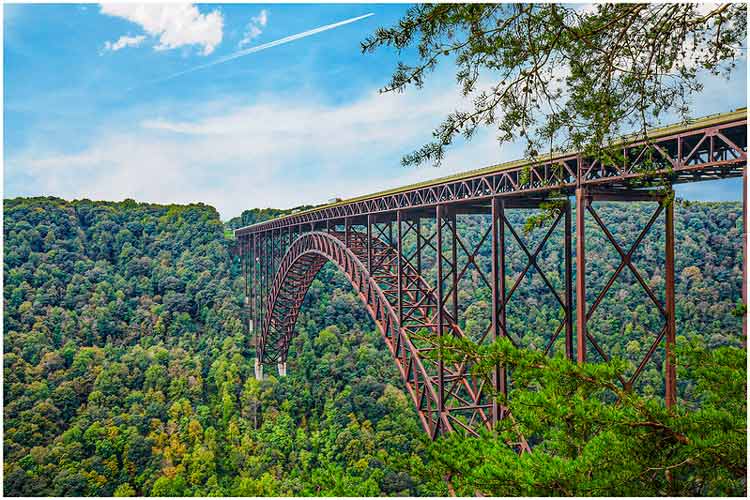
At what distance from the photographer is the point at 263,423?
25859 millimetres

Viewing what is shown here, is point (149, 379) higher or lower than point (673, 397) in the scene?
lower

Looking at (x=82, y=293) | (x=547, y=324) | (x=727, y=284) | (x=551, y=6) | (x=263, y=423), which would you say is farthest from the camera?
(x=82, y=293)

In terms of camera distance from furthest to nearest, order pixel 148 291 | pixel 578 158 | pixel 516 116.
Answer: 1. pixel 148 291
2. pixel 578 158
3. pixel 516 116

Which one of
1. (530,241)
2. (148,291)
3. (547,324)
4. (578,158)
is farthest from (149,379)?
(578,158)

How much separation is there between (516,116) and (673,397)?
4078 mm

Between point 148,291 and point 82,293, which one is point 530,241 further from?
point 82,293

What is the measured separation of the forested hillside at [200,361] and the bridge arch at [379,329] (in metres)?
2.92

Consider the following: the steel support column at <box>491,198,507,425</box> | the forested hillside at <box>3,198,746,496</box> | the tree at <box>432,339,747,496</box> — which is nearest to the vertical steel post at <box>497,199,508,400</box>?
the steel support column at <box>491,198,507,425</box>

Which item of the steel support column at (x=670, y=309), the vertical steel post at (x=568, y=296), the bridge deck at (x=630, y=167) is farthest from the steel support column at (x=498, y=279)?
the steel support column at (x=670, y=309)

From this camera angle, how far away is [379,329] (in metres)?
15.5

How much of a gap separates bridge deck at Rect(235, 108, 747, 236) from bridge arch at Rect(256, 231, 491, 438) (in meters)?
3.37

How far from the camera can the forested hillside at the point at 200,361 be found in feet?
68.5

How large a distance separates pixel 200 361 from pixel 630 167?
2729 cm

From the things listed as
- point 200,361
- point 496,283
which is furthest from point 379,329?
point 200,361
